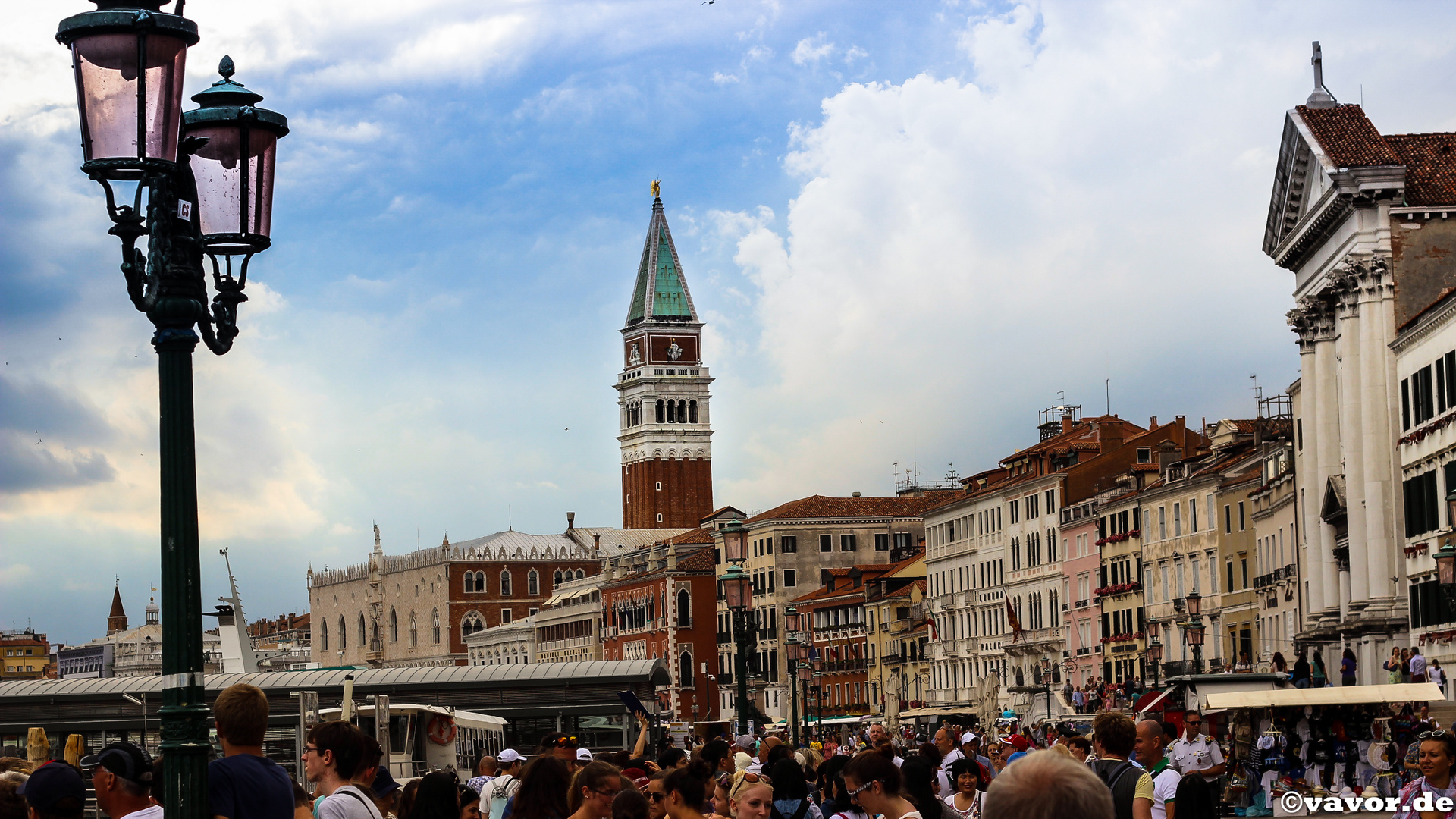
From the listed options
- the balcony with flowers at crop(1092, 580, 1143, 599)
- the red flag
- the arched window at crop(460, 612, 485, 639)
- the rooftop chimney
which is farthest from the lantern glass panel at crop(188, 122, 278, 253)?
the arched window at crop(460, 612, 485, 639)

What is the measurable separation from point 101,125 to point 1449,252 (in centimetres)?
3754

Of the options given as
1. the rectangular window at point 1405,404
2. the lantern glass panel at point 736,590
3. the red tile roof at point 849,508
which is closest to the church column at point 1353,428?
the rectangular window at point 1405,404

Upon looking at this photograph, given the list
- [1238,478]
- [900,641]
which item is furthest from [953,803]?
[900,641]

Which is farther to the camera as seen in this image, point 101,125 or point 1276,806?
point 1276,806

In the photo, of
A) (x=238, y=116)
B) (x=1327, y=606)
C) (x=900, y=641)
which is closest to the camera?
(x=238, y=116)

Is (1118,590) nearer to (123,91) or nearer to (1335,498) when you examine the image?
(1335,498)

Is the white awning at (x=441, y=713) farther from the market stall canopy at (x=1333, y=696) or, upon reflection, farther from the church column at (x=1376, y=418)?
the church column at (x=1376, y=418)

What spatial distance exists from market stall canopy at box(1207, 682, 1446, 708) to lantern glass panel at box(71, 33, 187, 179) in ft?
69.4

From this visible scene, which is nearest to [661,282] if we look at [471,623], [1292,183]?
[471,623]

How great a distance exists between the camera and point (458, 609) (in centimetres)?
15750

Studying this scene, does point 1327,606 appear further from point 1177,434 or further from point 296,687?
point 1177,434

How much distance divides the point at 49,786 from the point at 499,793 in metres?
5.02

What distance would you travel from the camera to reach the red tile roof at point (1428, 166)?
41.3 meters

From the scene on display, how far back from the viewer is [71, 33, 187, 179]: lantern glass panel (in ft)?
24.7
